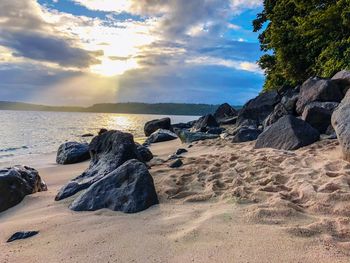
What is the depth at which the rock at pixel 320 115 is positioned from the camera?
31.2 feet

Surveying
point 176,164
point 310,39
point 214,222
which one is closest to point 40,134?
point 310,39

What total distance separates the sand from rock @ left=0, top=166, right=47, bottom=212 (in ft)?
0.46

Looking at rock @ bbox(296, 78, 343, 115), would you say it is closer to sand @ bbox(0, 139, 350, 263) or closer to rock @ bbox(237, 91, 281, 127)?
rock @ bbox(237, 91, 281, 127)

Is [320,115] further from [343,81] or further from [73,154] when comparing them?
[73,154]

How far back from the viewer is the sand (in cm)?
316

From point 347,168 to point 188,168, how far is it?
295 cm

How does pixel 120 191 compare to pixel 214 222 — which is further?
pixel 120 191

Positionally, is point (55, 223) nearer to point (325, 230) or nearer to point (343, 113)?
point (325, 230)

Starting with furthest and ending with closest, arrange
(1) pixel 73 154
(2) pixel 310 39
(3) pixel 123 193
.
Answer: (2) pixel 310 39
(1) pixel 73 154
(3) pixel 123 193

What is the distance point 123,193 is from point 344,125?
439 centimetres

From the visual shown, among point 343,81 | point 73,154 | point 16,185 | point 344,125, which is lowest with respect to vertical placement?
point 73,154

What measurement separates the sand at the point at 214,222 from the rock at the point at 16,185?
5.6 inches

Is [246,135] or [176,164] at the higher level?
[246,135]

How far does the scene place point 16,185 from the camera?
6.01 meters
